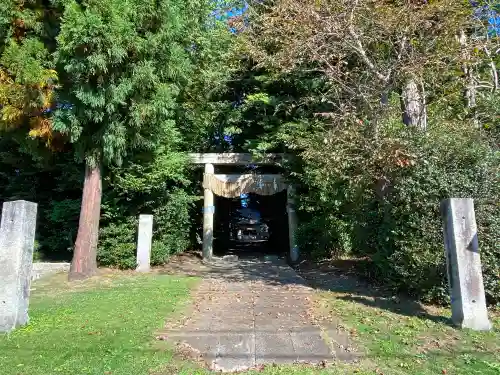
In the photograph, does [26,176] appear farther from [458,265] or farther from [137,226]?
[458,265]

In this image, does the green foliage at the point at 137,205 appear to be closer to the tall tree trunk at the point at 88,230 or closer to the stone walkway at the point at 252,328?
the tall tree trunk at the point at 88,230

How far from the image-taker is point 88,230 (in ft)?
33.2

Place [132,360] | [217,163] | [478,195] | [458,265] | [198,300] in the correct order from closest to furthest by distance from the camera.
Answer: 1. [132,360]
2. [458,265]
3. [478,195]
4. [198,300]
5. [217,163]

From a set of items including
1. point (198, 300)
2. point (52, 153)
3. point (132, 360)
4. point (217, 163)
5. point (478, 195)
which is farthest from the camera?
point (217, 163)

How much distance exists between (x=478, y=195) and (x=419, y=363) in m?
3.14

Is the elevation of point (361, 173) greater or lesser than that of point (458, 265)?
greater

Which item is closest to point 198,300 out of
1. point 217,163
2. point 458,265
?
point 458,265

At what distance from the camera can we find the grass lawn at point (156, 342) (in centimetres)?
405

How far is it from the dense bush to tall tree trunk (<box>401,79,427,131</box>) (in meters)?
1.05

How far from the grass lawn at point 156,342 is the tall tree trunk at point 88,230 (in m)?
2.45

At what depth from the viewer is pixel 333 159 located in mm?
7922

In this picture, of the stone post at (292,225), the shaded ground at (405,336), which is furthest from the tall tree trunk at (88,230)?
the stone post at (292,225)

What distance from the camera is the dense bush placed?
245 inches

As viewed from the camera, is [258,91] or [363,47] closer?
[363,47]
